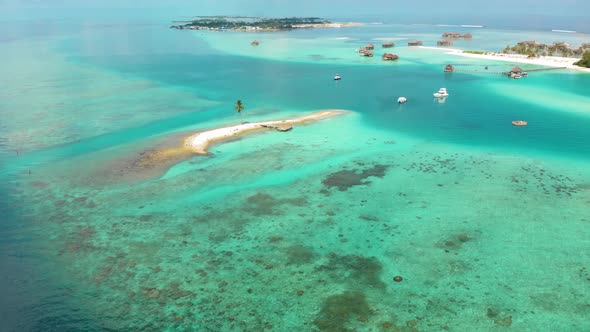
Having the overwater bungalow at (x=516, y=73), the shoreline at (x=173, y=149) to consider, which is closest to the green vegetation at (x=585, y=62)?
the overwater bungalow at (x=516, y=73)

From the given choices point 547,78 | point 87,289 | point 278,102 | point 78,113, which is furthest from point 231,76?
point 87,289

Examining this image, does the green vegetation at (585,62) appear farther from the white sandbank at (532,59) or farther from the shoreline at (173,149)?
the shoreline at (173,149)

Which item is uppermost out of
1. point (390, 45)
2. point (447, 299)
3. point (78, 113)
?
point (390, 45)

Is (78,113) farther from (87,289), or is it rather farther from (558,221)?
(558,221)

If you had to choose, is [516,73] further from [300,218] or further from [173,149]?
[300,218]

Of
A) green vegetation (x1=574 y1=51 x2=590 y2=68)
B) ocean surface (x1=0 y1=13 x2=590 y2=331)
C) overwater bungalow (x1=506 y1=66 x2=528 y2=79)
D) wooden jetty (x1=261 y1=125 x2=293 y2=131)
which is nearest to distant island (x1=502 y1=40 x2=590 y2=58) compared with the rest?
green vegetation (x1=574 y1=51 x2=590 y2=68)

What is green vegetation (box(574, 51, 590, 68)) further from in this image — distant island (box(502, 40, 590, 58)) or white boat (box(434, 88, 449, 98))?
white boat (box(434, 88, 449, 98))
